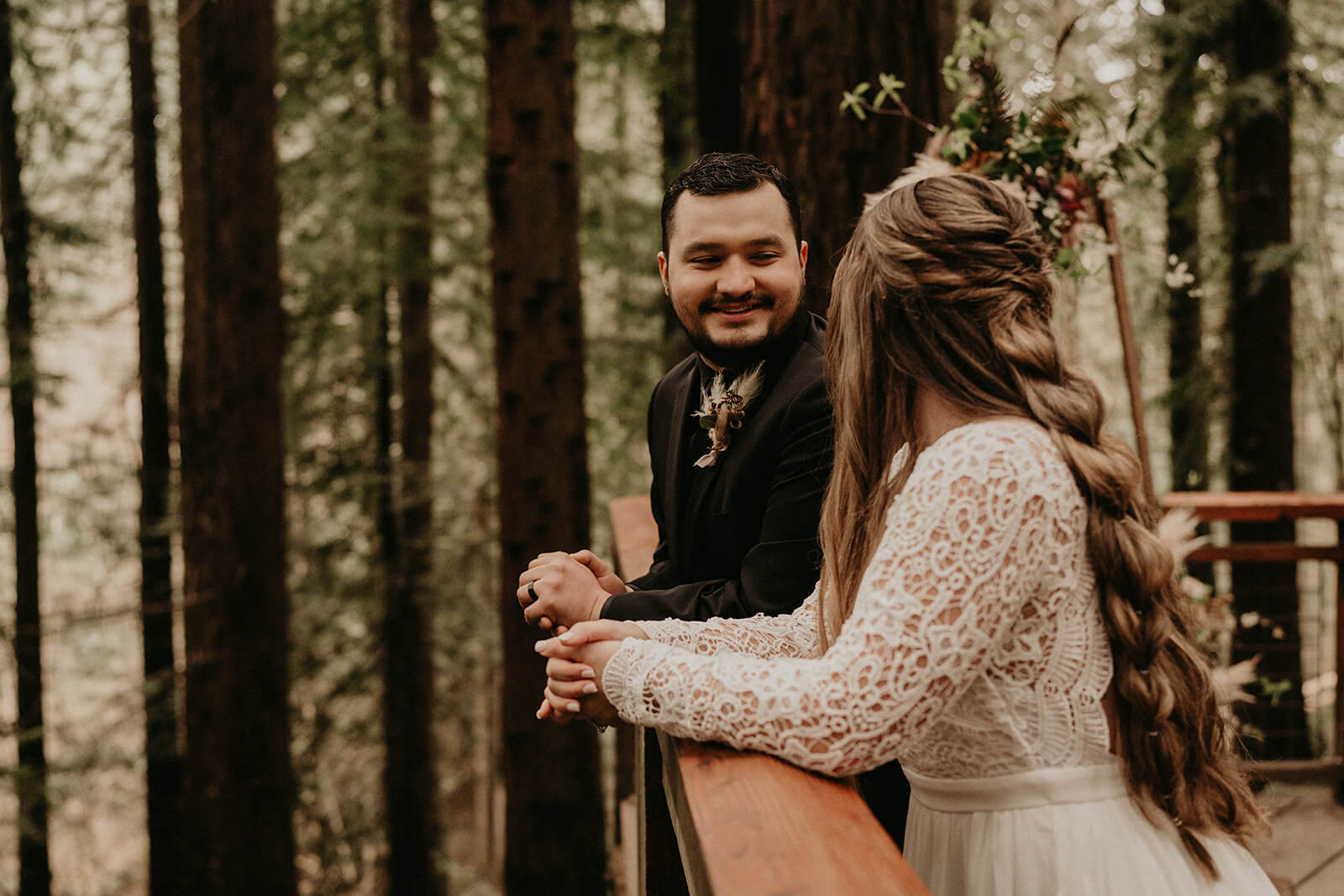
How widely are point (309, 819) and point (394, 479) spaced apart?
3.71 meters

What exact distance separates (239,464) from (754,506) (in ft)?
19.6

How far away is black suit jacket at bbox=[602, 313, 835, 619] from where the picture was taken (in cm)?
239

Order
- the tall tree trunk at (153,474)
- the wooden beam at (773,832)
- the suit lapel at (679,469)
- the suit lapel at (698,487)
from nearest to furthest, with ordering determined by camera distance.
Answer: the wooden beam at (773,832)
the suit lapel at (698,487)
the suit lapel at (679,469)
the tall tree trunk at (153,474)

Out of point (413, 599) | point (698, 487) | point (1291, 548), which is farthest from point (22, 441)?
point (1291, 548)

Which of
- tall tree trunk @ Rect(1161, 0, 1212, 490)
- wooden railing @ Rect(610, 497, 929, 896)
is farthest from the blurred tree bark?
wooden railing @ Rect(610, 497, 929, 896)

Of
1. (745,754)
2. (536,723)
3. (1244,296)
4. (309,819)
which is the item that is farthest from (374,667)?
(745,754)

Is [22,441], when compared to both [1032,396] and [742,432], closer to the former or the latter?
[742,432]

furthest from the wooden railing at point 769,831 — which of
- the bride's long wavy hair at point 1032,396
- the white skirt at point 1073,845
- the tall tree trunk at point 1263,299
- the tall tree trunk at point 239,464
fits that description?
the tall tree trunk at point 1263,299

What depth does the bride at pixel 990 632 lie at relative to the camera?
1.60m

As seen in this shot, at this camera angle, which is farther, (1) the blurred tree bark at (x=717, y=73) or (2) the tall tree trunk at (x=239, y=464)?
(2) the tall tree trunk at (x=239, y=464)

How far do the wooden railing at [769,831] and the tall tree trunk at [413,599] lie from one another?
10.5m

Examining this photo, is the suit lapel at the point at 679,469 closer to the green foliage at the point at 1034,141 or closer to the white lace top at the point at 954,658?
the white lace top at the point at 954,658

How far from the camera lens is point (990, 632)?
160cm

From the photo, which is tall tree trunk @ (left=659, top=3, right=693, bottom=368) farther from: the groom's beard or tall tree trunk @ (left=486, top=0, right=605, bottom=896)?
the groom's beard
